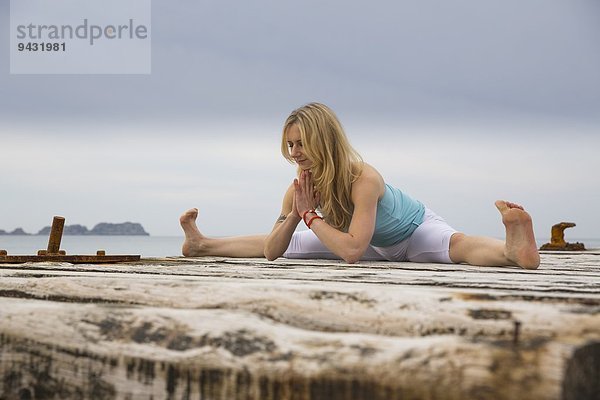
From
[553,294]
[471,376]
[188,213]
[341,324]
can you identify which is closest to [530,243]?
[553,294]

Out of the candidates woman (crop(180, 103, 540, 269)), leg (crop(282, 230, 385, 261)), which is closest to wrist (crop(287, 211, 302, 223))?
woman (crop(180, 103, 540, 269))

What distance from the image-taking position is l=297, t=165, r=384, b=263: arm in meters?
2.40

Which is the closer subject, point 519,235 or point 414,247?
point 519,235

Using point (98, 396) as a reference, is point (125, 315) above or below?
above

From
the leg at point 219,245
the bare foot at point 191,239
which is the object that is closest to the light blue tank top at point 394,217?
the leg at point 219,245

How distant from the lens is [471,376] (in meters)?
0.77

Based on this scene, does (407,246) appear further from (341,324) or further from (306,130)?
(341,324)

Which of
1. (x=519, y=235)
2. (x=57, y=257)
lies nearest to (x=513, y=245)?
(x=519, y=235)

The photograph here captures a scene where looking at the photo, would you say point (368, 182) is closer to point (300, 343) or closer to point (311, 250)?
point (311, 250)

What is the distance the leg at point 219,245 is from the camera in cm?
305

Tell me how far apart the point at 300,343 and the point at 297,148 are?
1704 mm

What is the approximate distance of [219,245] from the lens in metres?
3.10

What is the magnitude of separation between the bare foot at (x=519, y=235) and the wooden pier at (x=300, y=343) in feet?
3.03

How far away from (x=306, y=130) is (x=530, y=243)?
2.96 ft
